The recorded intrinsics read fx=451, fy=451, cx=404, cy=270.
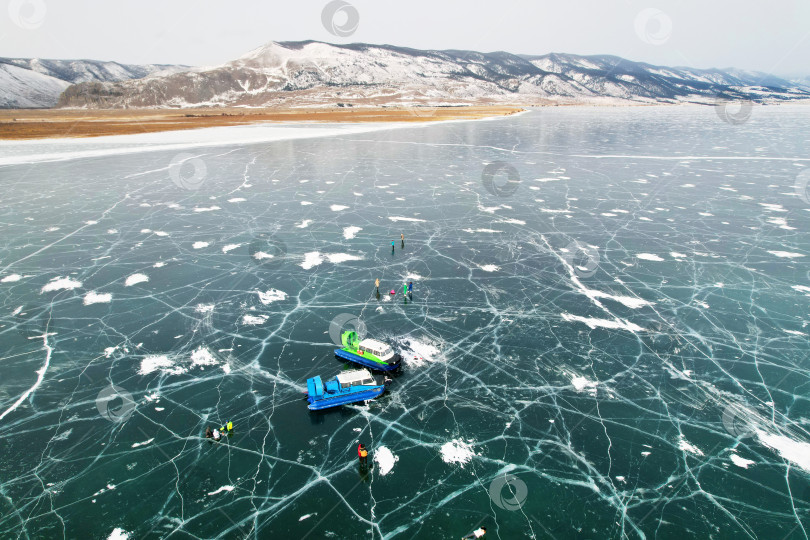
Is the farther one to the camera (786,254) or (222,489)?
(786,254)

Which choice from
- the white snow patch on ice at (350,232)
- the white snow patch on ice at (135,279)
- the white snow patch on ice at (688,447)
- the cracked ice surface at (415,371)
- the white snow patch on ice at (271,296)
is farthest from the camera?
the white snow patch on ice at (350,232)

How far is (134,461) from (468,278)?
39.1 feet

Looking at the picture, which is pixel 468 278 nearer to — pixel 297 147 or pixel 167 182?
pixel 167 182

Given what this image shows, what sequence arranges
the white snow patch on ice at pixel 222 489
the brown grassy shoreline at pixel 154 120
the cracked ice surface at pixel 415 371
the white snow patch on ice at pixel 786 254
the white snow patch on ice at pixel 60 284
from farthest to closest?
the brown grassy shoreline at pixel 154 120
the white snow patch on ice at pixel 786 254
the white snow patch on ice at pixel 60 284
the white snow patch on ice at pixel 222 489
the cracked ice surface at pixel 415 371

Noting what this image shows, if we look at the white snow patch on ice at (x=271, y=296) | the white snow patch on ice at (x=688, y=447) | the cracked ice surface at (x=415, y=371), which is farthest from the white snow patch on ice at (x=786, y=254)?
the white snow patch on ice at (x=271, y=296)

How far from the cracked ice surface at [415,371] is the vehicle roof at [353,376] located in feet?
2.43

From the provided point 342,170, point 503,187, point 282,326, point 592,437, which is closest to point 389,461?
point 592,437

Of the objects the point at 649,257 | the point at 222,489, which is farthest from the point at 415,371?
the point at 649,257

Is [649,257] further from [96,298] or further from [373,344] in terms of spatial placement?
[96,298]

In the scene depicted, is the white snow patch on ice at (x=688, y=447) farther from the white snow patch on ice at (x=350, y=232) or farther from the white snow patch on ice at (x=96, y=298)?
the white snow patch on ice at (x=96, y=298)

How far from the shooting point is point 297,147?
52.0 meters

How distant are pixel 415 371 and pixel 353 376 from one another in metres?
1.75

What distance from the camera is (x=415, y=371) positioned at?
11.7 meters

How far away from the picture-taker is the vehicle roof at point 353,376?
10630 millimetres
